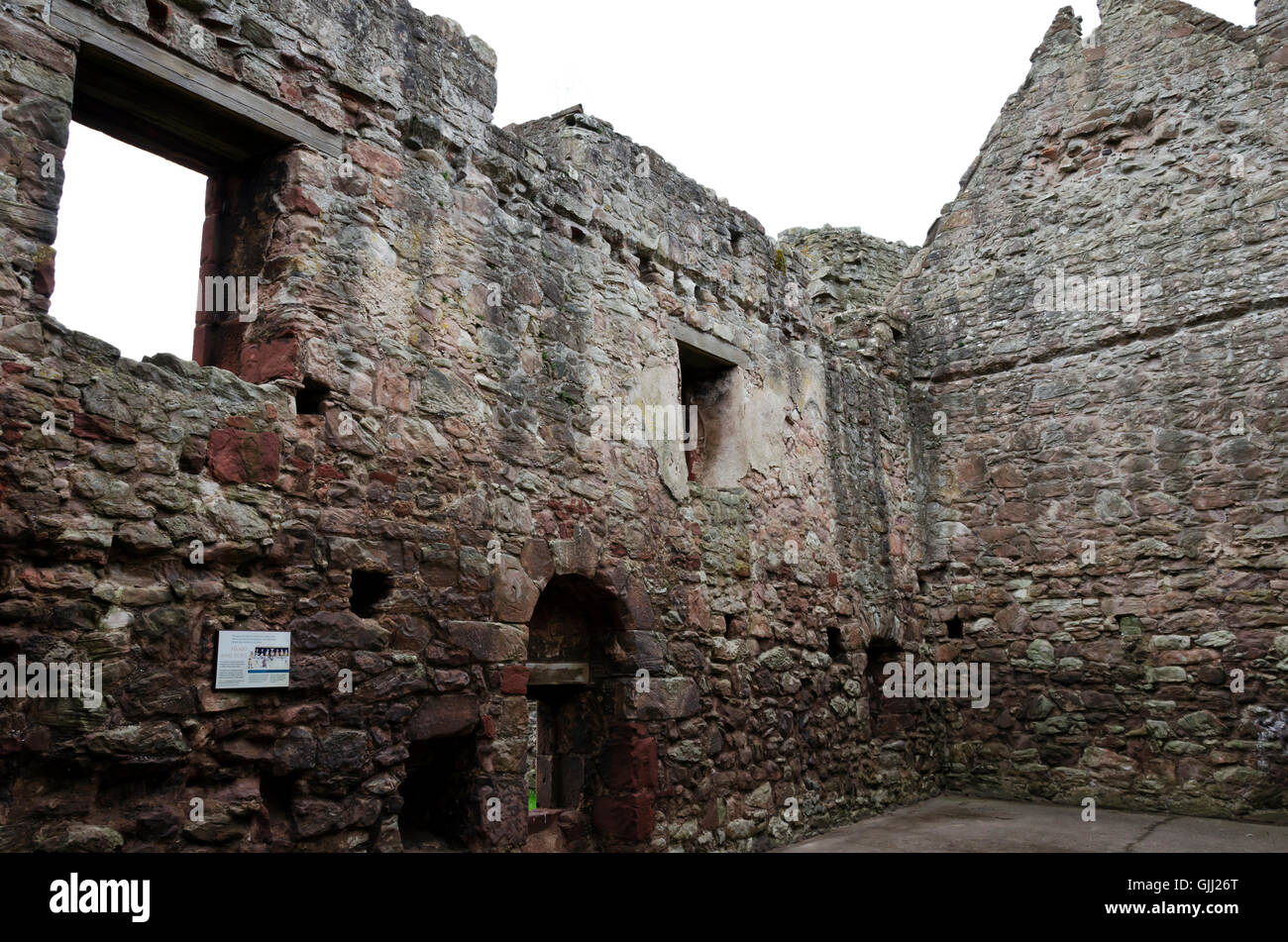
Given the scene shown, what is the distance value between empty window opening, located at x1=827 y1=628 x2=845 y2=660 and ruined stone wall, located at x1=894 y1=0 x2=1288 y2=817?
1655mm

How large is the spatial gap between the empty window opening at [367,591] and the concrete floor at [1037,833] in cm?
348

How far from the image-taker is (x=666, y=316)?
6.51m

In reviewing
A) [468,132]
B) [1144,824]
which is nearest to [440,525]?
[468,132]

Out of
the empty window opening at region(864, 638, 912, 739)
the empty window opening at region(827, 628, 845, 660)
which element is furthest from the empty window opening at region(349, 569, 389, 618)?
the empty window opening at region(864, 638, 912, 739)

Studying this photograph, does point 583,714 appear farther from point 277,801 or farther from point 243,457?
point 243,457

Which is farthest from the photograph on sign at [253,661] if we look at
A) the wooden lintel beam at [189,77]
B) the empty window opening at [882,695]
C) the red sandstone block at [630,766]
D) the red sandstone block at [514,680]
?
the empty window opening at [882,695]

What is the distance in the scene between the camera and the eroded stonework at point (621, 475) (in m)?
3.47

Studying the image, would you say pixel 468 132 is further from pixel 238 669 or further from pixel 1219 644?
pixel 1219 644

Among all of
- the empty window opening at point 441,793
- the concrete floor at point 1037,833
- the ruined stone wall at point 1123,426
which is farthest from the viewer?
the ruined stone wall at point 1123,426

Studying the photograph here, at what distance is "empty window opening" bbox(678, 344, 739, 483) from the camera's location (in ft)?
23.1

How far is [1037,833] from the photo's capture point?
684 cm

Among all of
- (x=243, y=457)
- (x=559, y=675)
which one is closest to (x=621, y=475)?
(x=559, y=675)

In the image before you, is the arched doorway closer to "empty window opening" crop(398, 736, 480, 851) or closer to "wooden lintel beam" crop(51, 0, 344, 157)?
"empty window opening" crop(398, 736, 480, 851)

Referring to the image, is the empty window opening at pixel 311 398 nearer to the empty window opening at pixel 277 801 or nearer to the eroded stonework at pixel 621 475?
the eroded stonework at pixel 621 475
